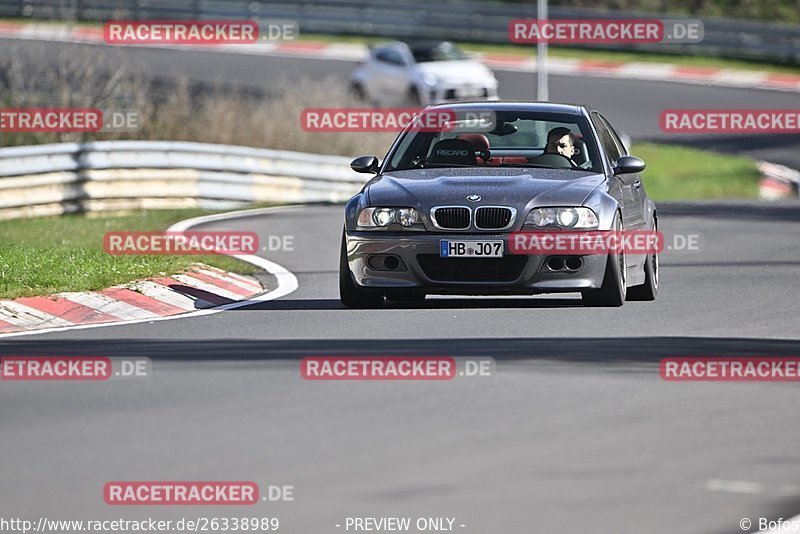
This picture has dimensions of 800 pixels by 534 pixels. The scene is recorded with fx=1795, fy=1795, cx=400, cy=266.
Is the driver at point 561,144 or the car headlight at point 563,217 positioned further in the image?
the driver at point 561,144

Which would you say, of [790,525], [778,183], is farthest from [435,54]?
[790,525]

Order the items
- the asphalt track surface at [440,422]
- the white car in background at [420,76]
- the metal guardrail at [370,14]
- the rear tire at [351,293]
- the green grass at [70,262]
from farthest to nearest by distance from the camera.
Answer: the metal guardrail at [370,14], the white car in background at [420,76], the green grass at [70,262], the rear tire at [351,293], the asphalt track surface at [440,422]

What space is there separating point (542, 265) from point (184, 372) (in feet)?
10.2

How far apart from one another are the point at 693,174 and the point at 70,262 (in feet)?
68.0

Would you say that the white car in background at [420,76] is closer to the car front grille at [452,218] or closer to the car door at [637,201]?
the car door at [637,201]

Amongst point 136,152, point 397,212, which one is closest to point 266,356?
point 397,212

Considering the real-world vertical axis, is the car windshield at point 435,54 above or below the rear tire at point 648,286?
above

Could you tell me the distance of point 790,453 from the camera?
7.56 meters

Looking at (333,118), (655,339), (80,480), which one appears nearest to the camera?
(80,480)

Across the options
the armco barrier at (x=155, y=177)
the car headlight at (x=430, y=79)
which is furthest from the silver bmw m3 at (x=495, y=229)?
the car headlight at (x=430, y=79)

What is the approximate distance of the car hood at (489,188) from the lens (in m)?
12.0

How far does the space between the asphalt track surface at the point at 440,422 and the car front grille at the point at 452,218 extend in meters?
0.62

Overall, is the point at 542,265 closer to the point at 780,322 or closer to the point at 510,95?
the point at 780,322

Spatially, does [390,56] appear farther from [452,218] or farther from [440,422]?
[440,422]
